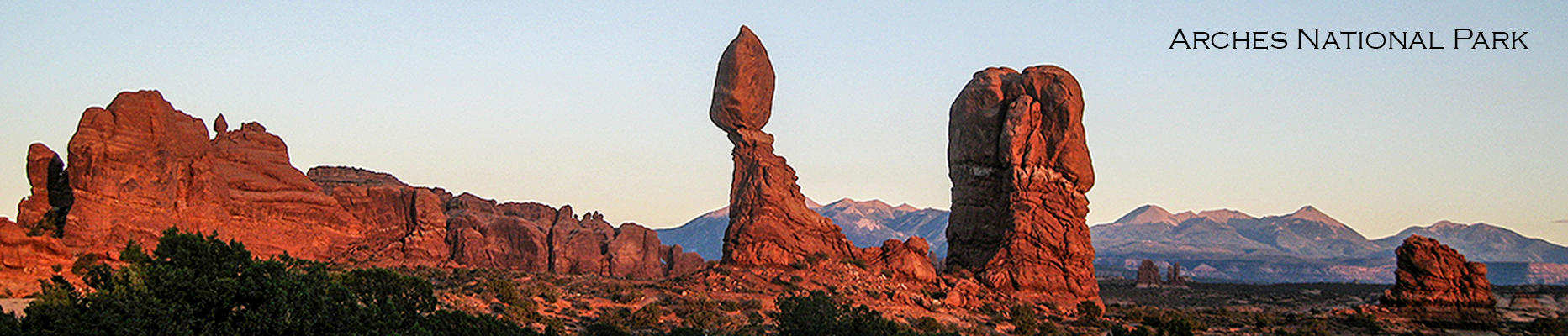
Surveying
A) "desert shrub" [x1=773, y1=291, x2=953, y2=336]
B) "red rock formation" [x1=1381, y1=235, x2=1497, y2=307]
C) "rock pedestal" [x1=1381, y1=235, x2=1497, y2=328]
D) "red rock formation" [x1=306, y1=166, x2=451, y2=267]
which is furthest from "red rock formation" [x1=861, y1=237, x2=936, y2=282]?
"red rock formation" [x1=306, y1=166, x2=451, y2=267]

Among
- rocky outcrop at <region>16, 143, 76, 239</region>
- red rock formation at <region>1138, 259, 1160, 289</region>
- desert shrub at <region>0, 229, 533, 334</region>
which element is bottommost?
desert shrub at <region>0, 229, 533, 334</region>

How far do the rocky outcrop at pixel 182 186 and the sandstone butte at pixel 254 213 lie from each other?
0.13 feet

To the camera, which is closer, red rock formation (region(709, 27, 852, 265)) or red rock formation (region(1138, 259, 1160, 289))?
red rock formation (region(709, 27, 852, 265))

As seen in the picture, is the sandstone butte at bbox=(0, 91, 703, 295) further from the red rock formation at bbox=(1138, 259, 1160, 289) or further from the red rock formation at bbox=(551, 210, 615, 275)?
the red rock formation at bbox=(1138, 259, 1160, 289)

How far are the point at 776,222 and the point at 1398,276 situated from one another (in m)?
19.8

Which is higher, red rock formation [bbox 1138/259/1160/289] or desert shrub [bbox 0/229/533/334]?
red rock formation [bbox 1138/259/1160/289]

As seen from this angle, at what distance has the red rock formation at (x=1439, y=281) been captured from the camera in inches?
1613

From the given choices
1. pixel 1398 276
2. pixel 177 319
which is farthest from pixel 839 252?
pixel 177 319

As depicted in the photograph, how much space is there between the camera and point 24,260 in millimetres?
29141

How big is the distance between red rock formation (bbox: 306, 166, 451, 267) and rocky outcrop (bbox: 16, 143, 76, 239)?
13.4 m

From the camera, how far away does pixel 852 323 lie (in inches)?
1104

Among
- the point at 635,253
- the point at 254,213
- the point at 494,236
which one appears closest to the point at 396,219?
→ the point at 494,236

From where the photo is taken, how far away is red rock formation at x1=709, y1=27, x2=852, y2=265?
40.7m

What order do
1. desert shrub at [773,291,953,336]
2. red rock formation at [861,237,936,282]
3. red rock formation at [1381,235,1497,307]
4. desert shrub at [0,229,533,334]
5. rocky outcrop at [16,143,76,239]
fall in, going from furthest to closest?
red rock formation at [861,237,936,282] → red rock formation at [1381,235,1497,307] → rocky outcrop at [16,143,76,239] → desert shrub at [773,291,953,336] → desert shrub at [0,229,533,334]
